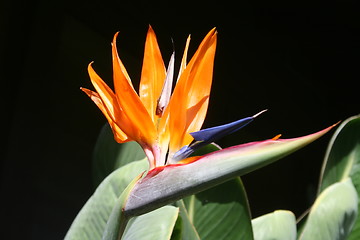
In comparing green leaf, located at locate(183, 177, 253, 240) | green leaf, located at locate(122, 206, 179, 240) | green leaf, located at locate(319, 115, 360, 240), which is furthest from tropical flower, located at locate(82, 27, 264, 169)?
green leaf, located at locate(319, 115, 360, 240)

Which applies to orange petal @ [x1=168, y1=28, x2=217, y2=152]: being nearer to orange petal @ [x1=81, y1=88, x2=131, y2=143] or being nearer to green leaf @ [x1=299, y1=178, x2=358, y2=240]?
orange petal @ [x1=81, y1=88, x2=131, y2=143]

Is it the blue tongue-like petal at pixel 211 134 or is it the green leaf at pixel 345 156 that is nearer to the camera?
the blue tongue-like petal at pixel 211 134

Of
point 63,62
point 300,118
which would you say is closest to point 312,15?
point 300,118

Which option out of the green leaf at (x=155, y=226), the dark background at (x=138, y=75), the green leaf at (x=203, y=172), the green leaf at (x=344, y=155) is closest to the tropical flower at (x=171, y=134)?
the green leaf at (x=203, y=172)

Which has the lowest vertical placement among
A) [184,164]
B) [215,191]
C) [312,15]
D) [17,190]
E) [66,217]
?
[66,217]

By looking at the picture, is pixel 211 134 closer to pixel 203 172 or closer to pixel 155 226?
pixel 203 172

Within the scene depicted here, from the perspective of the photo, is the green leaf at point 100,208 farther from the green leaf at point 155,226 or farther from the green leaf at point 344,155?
the green leaf at point 344,155

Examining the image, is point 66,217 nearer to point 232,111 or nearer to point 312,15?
point 232,111

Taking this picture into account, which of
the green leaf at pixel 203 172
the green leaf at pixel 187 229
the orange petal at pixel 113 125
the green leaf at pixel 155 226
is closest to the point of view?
the green leaf at pixel 203 172
